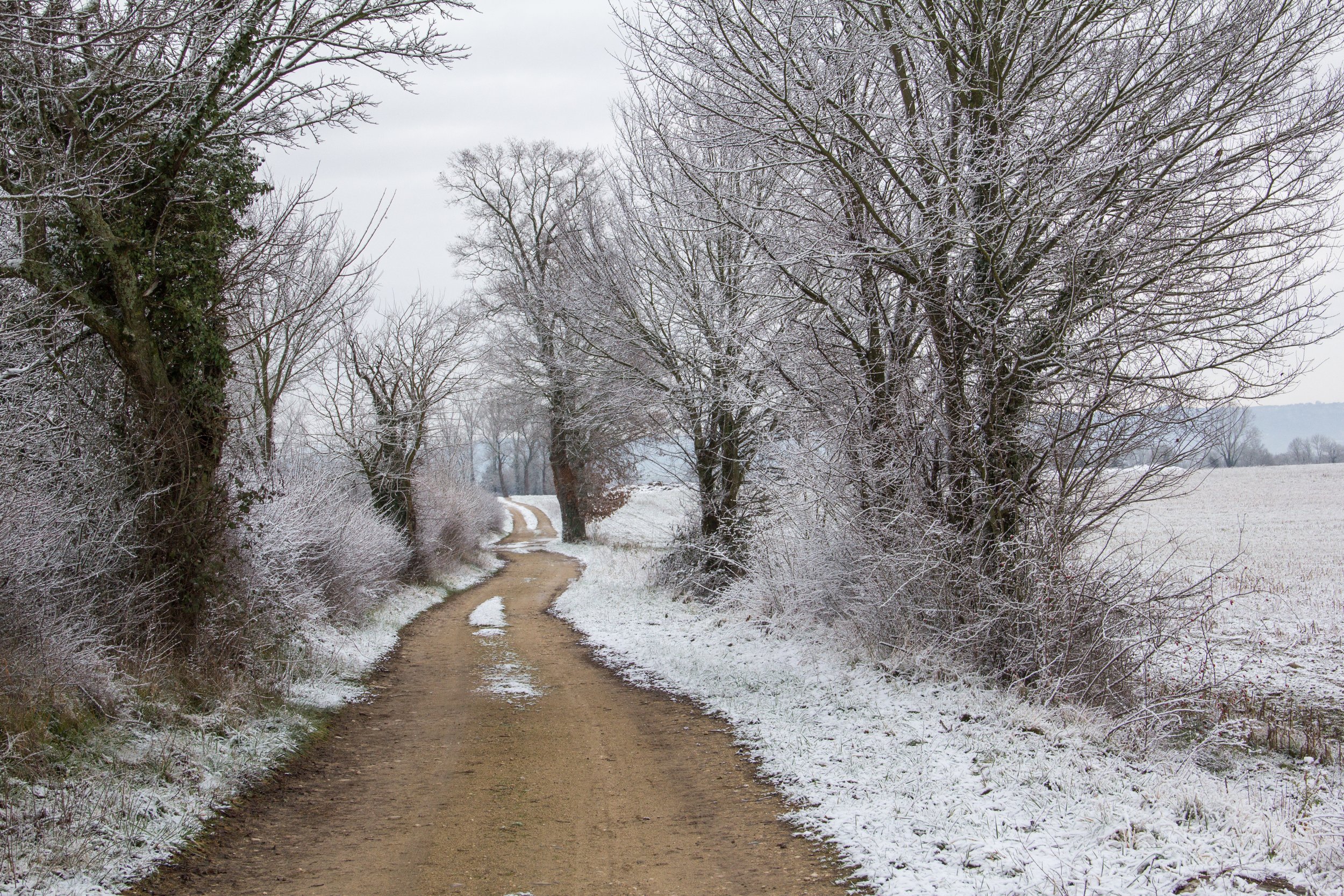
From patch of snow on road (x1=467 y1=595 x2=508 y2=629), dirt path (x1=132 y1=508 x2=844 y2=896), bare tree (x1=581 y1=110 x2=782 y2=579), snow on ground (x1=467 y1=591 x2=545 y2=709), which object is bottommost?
patch of snow on road (x1=467 y1=595 x2=508 y2=629)

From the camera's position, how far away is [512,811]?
5.39 metres

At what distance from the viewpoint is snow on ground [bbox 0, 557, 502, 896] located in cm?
405

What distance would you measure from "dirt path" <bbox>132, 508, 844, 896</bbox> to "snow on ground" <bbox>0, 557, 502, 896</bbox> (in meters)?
0.19

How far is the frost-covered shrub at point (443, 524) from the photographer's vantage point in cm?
1992

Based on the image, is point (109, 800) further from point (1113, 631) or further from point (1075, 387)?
point (1075, 387)

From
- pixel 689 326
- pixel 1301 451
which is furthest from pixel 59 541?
pixel 1301 451

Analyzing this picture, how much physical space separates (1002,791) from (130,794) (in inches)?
Result: 209

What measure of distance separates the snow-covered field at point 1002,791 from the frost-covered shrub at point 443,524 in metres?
12.1

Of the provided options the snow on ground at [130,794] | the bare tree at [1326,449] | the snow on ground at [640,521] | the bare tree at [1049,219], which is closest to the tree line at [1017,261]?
the bare tree at [1049,219]

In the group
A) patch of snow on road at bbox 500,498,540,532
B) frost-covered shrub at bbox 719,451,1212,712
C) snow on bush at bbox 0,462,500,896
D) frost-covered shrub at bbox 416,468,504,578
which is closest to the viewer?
snow on bush at bbox 0,462,500,896

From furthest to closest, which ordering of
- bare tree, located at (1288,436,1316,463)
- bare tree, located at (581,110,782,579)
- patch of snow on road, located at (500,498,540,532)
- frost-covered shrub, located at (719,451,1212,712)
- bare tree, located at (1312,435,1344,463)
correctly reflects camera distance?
Result: 1. bare tree, located at (1288,436,1316,463)
2. bare tree, located at (1312,435,1344,463)
3. patch of snow on road, located at (500,498,540,532)
4. bare tree, located at (581,110,782,579)
5. frost-covered shrub, located at (719,451,1212,712)

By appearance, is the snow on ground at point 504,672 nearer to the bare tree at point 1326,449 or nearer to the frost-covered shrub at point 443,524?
the frost-covered shrub at point 443,524

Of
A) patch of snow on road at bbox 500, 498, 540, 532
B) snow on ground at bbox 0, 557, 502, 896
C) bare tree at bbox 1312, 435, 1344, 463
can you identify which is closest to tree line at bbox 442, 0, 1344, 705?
snow on ground at bbox 0, 557, 502, 896

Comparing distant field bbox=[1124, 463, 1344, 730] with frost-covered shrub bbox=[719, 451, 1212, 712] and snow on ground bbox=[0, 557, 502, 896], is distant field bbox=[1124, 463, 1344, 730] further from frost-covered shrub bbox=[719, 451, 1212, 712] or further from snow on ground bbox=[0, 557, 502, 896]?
snow on ground bbox=[0, 557, 502, 896]
